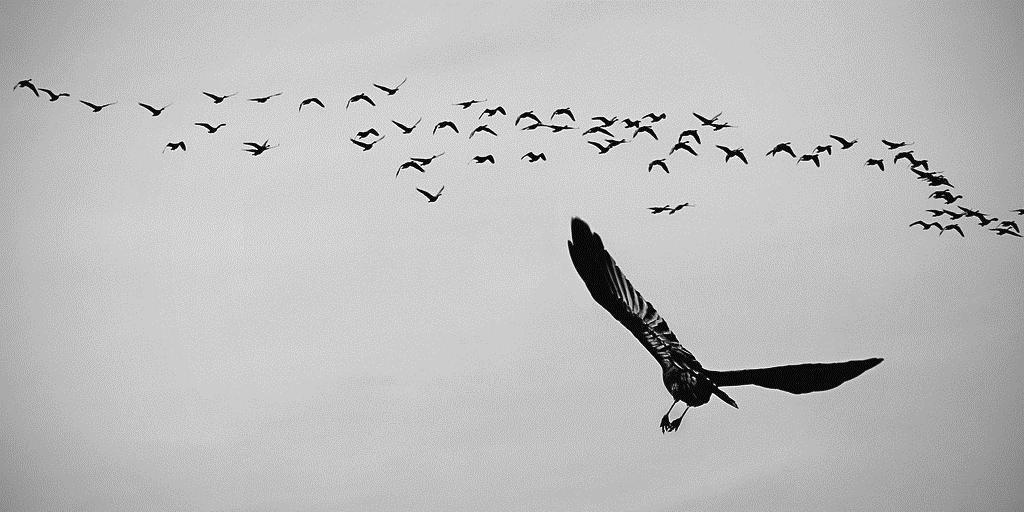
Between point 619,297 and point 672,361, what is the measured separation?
12.5 feet

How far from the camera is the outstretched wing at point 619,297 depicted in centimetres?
2114

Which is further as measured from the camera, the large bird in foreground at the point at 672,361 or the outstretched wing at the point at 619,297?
the outstretched wing at the point at 619,297

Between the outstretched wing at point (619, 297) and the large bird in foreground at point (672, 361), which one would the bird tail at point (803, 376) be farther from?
the outstretched wing at point (619, 297)

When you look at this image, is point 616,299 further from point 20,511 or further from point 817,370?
point 20,511

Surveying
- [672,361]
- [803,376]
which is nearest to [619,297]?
[672,361]

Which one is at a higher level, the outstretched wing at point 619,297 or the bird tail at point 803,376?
the outstretched wing at point 619,297

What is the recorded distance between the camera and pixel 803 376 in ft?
61.6

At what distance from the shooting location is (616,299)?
77.9 feet

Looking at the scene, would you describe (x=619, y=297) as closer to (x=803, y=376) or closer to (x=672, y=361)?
(x=672, y=361)

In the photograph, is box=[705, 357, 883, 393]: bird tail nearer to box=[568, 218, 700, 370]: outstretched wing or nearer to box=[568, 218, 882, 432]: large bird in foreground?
box=[568, 218, 882, 432]: large bird in foreground

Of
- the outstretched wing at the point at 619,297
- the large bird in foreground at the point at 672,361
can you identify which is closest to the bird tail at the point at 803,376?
the large bird in foreground at the point at 672,361

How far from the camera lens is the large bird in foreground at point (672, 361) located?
1858cm

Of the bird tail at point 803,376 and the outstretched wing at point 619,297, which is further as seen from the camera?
the outstretched wing at point 619,297

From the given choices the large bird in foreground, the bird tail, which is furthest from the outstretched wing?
the bird tail
